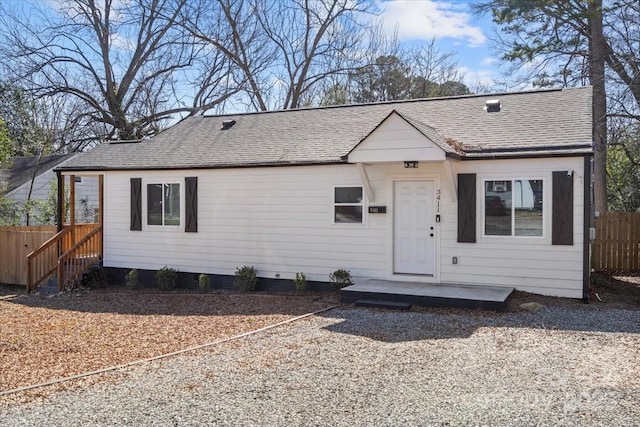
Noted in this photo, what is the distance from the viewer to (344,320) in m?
8.49

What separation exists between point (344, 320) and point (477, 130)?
5124 millimetres

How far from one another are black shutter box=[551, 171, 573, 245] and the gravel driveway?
196 cm

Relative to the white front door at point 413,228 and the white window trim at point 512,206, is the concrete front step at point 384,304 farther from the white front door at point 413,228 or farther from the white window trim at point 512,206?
the white window trim at point 512,206

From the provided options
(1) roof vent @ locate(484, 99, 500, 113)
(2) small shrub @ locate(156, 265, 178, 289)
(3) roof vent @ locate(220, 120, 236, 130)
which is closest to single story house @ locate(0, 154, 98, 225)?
(3) roof vent @ locate(220, 120, 236, 130)

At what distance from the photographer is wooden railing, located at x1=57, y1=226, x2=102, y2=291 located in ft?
44.3

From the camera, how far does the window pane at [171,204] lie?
1331 cm

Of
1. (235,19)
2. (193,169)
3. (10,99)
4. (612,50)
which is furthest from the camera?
(235,19)

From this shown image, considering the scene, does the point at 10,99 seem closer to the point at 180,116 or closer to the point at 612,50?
the point at 180,116

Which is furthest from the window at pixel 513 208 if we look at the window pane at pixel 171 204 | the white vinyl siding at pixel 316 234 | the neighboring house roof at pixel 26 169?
the neighboring house roof at pixel 26 169

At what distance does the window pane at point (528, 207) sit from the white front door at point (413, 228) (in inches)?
61.7

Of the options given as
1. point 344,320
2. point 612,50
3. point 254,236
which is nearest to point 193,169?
point 254,236

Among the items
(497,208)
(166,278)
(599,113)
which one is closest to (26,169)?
(166,278)

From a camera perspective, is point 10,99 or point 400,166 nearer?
point 400,166

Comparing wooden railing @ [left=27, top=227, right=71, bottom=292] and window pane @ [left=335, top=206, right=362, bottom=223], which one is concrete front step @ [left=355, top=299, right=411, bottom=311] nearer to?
window pane @ [left=335, top=206, right=362, bottom=223]
